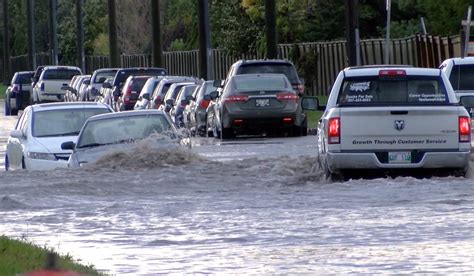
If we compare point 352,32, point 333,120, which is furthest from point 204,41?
point 333,120

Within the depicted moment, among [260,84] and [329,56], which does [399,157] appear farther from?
[329,56]

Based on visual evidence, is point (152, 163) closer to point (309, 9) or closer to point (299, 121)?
point (299, 121)

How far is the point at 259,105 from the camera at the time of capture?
3328cm

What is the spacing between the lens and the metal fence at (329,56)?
5084cm

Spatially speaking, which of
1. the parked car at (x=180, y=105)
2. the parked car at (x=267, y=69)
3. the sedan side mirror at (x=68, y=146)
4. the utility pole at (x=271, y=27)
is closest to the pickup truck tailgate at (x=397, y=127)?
the sedan side mirror at (x=68, y=146)

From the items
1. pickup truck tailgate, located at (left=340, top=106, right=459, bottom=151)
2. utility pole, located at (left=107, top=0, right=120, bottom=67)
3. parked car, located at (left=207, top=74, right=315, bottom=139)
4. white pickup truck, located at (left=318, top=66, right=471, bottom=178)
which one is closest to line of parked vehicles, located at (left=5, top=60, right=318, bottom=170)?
parked car, located at (left=207, top=74, right=315, bottom=139)

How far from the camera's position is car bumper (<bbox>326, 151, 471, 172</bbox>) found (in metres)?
18.2

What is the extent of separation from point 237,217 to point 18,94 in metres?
47.3

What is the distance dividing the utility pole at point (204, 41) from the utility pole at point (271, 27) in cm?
395

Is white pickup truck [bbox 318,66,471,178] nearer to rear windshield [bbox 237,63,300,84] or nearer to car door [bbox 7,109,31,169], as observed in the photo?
car door [bbox 7,109,31,169]

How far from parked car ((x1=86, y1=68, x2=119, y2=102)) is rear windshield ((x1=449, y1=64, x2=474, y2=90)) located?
21.6 metres

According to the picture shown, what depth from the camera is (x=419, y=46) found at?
52.6m

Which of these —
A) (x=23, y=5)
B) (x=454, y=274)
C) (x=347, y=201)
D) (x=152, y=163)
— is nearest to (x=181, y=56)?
(x=23, y=5)

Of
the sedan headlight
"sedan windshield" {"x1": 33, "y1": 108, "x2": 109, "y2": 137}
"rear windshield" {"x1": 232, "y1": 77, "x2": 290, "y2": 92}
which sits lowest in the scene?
the sedan headlight
